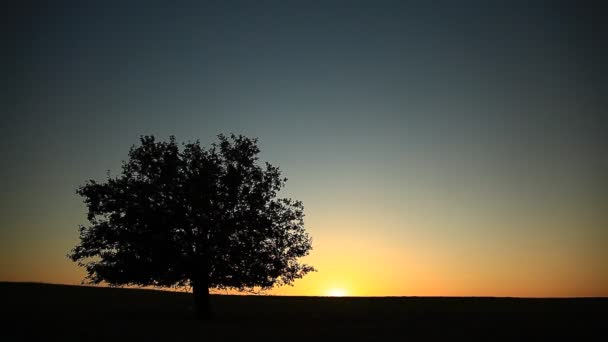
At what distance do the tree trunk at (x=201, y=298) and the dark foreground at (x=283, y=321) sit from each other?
82 centimetres

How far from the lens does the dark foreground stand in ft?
94.5

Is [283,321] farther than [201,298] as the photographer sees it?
Yes

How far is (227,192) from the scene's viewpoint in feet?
116

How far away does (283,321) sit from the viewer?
37.6 metres

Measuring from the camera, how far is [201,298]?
36.3m

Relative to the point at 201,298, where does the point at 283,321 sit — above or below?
below

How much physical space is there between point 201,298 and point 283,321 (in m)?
6.63

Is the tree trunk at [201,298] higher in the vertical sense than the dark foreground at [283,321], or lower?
higher

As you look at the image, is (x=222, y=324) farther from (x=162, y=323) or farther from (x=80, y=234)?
(x=80, y=234)

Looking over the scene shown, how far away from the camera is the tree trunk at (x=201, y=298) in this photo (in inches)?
1401

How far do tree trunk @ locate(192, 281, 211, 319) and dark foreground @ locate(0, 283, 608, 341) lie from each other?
82cm

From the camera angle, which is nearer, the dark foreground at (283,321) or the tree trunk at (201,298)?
the dark foreground at (283,321)

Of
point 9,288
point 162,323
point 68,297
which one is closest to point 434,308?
point 162,323

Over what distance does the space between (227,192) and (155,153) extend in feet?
20.5
